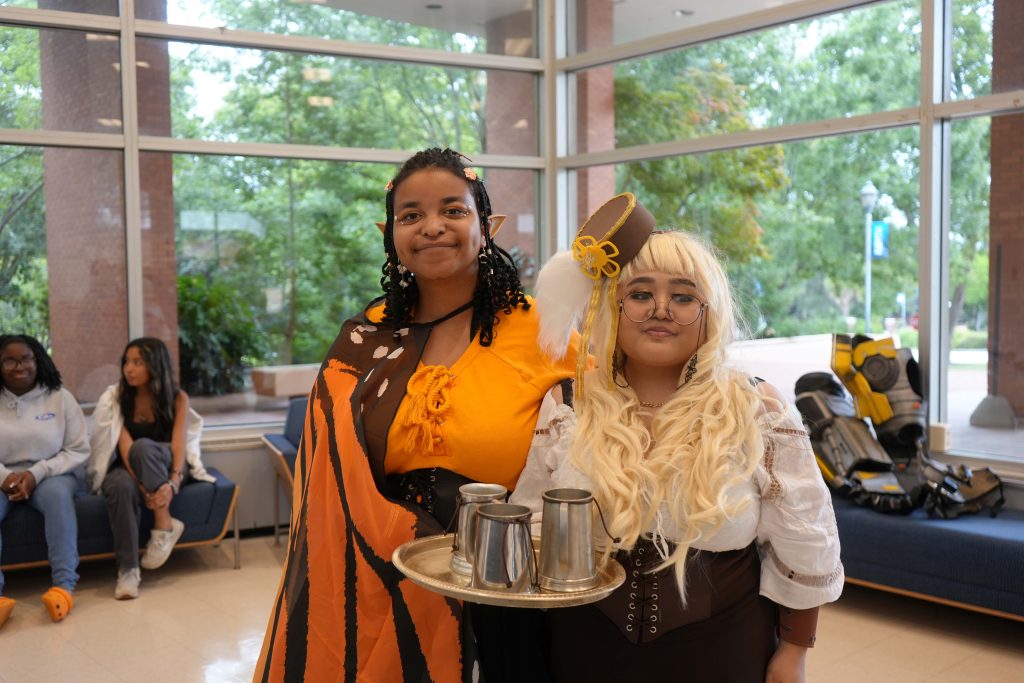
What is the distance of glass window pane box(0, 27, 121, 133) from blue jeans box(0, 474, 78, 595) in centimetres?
211

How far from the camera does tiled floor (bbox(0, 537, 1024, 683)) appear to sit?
12.7ft

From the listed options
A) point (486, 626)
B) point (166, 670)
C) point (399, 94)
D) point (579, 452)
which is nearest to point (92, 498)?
point (166, 670)

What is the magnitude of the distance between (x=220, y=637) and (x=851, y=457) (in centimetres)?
295

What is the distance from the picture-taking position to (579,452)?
185 centimetres

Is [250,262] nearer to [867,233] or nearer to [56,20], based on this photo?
[56,20]

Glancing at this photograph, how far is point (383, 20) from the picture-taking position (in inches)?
254

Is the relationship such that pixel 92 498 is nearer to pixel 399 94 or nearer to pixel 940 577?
pixel 399 94

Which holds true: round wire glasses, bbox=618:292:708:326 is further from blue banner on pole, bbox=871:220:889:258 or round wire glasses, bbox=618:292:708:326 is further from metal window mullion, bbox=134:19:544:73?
metal window mullion, bbox=134:19:544:73

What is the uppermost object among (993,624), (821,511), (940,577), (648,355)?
(648,355)

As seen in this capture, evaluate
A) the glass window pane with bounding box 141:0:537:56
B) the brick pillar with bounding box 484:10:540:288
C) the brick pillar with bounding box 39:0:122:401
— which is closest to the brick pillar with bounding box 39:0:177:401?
the brick pillar with bounding box 39:0:122:401

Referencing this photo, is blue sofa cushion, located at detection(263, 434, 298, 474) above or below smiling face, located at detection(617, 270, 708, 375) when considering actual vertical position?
below

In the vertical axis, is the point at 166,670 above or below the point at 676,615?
below

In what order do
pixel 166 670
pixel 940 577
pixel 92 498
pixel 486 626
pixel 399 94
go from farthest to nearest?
pixel 399 94 → pixel 92 498 → pixel 940 577 → pixel 166 670 → pixel 486 626

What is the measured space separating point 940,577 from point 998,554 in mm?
290
